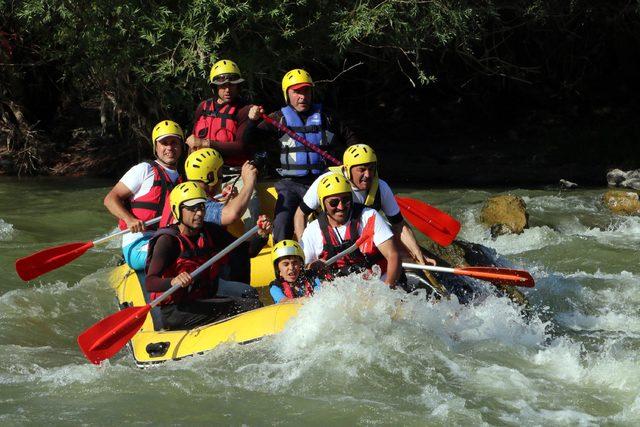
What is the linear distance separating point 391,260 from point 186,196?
139 centimetres

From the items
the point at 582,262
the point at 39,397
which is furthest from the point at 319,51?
the point at 39,397

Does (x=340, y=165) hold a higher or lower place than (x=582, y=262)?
higher

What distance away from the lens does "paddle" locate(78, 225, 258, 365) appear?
6.57 meters

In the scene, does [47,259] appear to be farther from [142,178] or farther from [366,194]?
[366,194]

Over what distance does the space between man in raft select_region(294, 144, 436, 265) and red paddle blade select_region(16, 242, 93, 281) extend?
189cm

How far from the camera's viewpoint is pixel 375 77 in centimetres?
1650

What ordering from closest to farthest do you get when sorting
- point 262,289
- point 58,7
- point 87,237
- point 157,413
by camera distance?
point 157,413
point 262,289
point 87,237
point 58,7

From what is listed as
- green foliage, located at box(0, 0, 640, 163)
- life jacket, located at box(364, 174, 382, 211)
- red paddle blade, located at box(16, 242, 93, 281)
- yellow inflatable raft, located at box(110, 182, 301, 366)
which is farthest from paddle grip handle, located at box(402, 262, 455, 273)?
green foliage, located at box(0, 0, 640, 163)

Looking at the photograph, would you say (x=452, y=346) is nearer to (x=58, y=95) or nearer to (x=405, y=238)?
(x=405, y=238)

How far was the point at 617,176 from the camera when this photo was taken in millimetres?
14102

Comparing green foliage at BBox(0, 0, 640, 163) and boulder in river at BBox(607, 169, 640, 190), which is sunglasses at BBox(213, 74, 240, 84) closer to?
green foliage at BBox(0, 0, 640, 163)

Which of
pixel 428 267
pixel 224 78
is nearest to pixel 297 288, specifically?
pixel 428 267

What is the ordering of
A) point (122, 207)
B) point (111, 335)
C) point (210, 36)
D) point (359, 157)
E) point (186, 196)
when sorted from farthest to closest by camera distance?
point (210, 36)
point (122, 207)
point (359, 157)
point (111, 335)
point (186, 196)

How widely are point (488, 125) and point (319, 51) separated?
538cm
